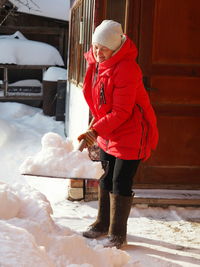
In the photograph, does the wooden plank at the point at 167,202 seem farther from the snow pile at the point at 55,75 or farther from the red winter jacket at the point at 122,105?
the snow pile at the point at 55,75

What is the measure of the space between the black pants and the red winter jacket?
0.06 meters

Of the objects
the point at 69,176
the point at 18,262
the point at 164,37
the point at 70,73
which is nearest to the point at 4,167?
the point at 70,73

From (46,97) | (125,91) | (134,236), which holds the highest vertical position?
(125,91)

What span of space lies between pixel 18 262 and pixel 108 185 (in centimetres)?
243

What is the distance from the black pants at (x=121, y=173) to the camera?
12.4ft

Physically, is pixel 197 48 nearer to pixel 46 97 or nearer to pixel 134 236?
pixel 134 236

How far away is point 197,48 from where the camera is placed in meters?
5.21

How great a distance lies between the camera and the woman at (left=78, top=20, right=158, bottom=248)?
3525 millimetres

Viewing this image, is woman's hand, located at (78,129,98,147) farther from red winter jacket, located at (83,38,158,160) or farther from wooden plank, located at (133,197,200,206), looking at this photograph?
wooden plank, located at (133,197,200,206)

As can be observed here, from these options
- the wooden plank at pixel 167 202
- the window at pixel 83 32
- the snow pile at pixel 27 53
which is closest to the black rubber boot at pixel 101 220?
the wooden plank at pixel 167 202

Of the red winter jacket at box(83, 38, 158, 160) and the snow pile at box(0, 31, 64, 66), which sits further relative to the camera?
the snow pile at box(0, 31, 64, 66)

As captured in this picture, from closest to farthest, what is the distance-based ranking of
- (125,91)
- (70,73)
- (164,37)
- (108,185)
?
1. (125,91)
2. (108,185)
3. (164,37)
4. (70,73)

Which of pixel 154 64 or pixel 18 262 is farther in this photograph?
pixel 154 64

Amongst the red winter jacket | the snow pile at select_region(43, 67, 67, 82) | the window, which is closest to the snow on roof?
the snow pile at select_region(43, 67, 67, 82)
